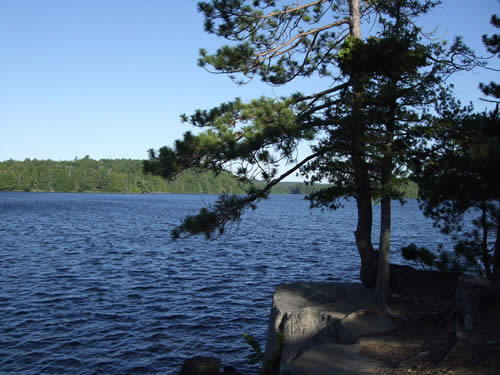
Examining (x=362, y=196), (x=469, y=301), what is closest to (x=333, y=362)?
(x=469, y=301)

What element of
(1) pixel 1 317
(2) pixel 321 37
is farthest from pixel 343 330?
(1) pixel 1 317

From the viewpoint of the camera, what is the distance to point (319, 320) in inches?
380

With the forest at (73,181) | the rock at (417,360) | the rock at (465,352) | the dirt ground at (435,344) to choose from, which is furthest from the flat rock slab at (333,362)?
the forest at (73,181)

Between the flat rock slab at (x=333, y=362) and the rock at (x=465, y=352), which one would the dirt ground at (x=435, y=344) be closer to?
the rock at (x=465, y=352)

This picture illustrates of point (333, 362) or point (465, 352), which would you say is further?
point (333, 362)

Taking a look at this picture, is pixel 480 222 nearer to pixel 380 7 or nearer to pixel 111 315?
pixel 380 7

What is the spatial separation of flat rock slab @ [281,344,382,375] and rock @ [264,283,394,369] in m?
0.08

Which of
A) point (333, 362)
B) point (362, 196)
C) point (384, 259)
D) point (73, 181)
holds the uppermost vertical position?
point (73, 181)

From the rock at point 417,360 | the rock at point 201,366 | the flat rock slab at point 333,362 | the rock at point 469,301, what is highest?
the rock at point 469,301

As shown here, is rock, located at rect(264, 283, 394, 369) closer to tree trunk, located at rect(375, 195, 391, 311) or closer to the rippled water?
tree trunk, located at rect(375, 195, 391, 311)

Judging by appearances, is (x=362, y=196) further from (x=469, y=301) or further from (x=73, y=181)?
(x=73, y=181)

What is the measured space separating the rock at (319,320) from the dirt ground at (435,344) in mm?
474

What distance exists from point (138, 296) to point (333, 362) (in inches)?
484

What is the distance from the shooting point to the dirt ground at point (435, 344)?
6.67 meters
